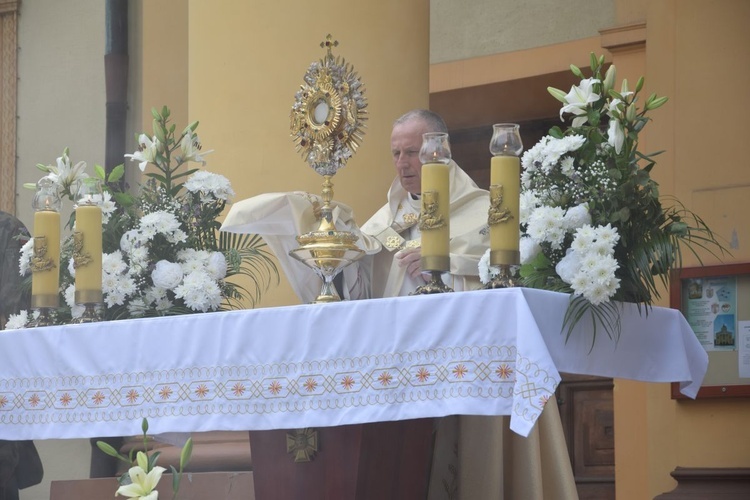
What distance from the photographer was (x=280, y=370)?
135 inches

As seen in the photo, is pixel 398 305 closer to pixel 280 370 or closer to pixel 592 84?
pixel 280 370

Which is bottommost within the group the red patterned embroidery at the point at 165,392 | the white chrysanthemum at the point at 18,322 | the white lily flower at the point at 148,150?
the red patterned embroidery at the point at 165,392

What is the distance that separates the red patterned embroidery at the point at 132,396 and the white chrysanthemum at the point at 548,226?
1.17 meters

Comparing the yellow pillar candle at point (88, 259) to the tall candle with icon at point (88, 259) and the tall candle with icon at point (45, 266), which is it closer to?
the tall candle with icon at point (88, 259)

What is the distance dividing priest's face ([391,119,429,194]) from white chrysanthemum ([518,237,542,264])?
1387 millimetres

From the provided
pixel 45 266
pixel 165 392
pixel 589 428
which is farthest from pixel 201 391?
pixel 589 428

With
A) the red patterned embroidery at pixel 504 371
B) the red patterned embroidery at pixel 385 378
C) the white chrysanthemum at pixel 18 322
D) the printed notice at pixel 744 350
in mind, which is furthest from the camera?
the printed notice at pixel 744 350

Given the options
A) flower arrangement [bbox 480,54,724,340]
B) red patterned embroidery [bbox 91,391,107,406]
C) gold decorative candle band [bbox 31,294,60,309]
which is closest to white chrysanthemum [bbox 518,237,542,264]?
flower arrangement [bbox 480,54,724,340]

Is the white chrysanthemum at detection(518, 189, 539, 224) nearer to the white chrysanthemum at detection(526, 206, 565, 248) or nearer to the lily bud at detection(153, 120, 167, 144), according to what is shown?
the white chrysanthemum at detection(526, 206, 565, 248)

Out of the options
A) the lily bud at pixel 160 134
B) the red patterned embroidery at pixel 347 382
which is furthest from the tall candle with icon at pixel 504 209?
the lily bud at pixel 160 134

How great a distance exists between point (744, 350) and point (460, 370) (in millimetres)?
2700

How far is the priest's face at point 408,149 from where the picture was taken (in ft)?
16.1

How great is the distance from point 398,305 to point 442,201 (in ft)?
1.15

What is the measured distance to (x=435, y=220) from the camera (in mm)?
3482
